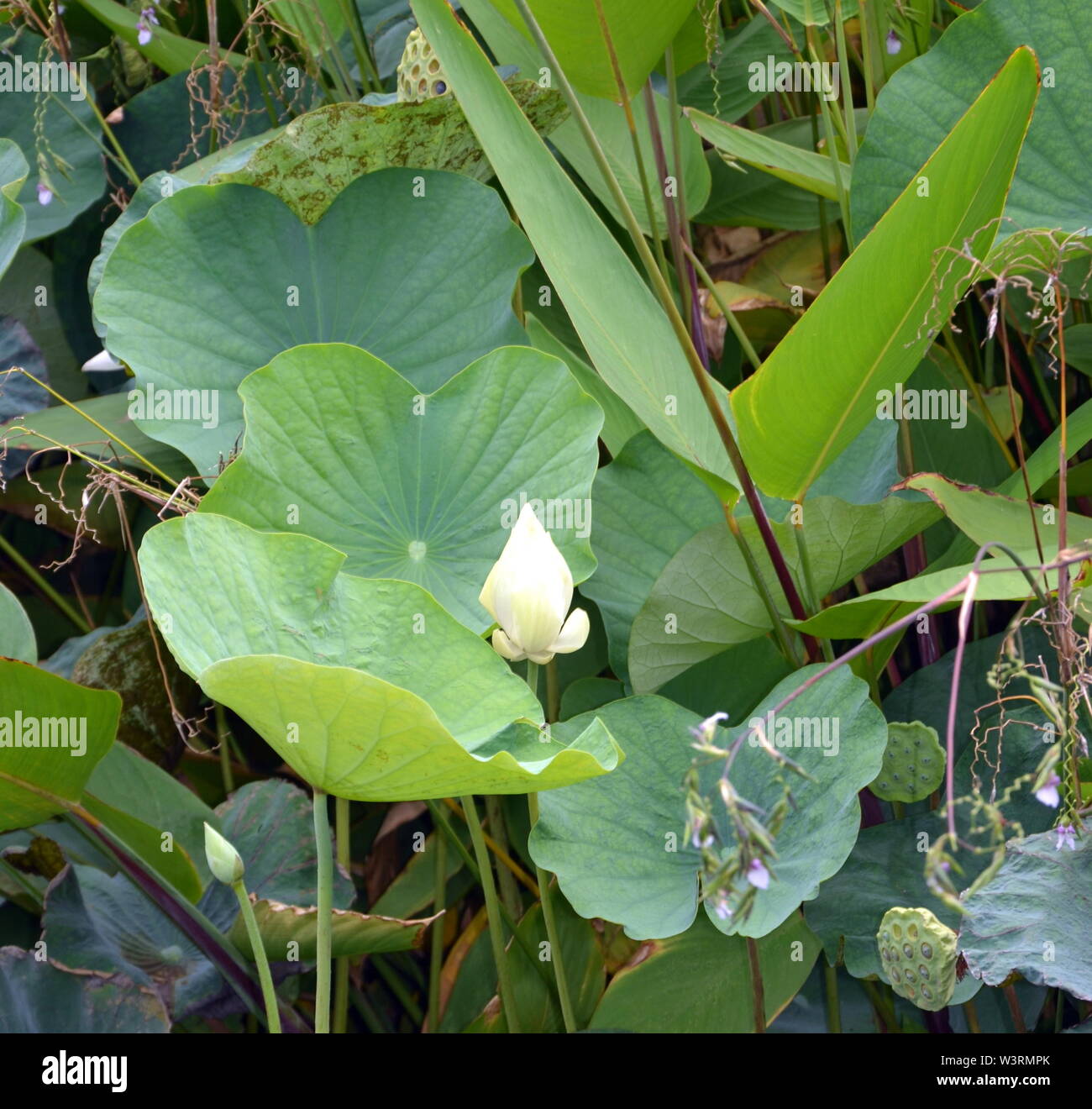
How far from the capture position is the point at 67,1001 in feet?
2.39

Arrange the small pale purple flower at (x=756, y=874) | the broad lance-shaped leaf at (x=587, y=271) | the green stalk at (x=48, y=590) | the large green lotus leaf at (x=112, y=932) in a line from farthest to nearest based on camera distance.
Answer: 1. the green stalk at (x=48, y=590)
2. the large green lotus leaf at (x=112, y=932)
3. the broad lance-shaped leaf at (x=587, y=271)
4. the small pale purple flower at (x=756, y=874)

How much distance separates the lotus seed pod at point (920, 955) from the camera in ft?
2.02

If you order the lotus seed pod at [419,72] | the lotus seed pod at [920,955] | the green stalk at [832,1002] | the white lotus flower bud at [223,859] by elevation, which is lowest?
the green stalk at [832,1002]

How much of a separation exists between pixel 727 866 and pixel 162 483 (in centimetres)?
76

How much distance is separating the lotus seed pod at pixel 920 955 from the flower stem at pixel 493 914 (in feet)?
0.80

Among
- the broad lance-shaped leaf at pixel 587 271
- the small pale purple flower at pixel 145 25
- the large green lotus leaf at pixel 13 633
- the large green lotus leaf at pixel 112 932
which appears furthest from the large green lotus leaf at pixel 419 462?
the small pale purple flower at pixel 145 25

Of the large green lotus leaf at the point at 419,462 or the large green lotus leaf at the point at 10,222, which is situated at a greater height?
the large green lotus leaf at the point at 10,222

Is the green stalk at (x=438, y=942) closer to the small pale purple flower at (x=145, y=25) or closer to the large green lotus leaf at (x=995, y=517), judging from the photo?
the large green lotus leaf at (x=995, y=517)

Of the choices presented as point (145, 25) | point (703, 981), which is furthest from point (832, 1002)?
point (145, 25)

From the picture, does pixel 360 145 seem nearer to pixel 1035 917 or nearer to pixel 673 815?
pixel 673 815

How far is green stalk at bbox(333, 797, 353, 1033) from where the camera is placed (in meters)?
0.83

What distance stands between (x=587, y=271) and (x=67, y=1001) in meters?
0.59

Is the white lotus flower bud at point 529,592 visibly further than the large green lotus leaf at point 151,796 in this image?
No

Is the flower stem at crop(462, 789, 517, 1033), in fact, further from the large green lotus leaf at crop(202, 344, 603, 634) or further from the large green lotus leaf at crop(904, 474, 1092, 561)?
the large green lotus leaf at crop(904, 474, 1092, 561)
